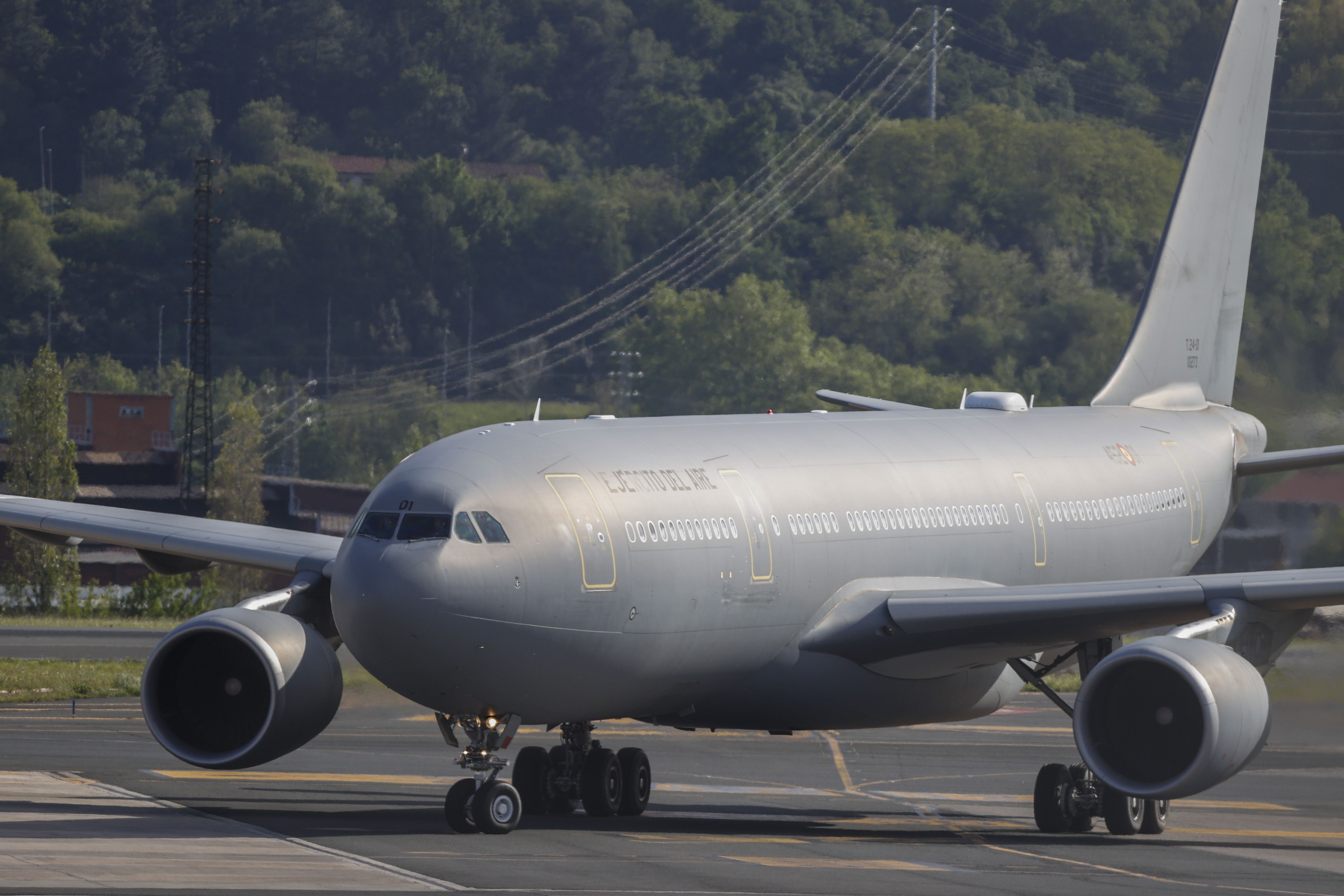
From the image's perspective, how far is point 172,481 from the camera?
112000 mm

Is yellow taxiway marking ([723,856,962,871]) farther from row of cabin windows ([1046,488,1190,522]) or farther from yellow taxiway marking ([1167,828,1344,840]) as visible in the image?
row of cabin windows ([1046,488,1190,522])

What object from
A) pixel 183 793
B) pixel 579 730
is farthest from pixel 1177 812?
pixel 183 793

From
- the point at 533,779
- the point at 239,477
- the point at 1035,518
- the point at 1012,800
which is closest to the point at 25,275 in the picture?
the point at 239,477

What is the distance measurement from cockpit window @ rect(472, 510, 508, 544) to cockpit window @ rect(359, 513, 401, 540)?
0.88 m

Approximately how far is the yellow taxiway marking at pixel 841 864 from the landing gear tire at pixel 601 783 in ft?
12.4

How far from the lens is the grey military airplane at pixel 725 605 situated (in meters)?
22.0

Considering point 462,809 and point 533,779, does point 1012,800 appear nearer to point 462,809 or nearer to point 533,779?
point 533,779

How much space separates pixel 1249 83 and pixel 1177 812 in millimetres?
15004

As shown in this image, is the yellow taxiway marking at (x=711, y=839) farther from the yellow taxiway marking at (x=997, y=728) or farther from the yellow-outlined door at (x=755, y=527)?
the yellow taxiway marking at (x=997, y=728)

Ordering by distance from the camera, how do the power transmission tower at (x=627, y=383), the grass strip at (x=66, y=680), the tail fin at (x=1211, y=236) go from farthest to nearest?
the power transmission tower at (x=627, y=383)
the grass strip at (x=66, y=680)
the tail fin at (x=1211, y=236)

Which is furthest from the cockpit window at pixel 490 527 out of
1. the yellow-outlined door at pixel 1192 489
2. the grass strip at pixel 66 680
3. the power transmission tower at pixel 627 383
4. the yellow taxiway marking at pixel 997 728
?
the power transmission tower at pixel 627 383

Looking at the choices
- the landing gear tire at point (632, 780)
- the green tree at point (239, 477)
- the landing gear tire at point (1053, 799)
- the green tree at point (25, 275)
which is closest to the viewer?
the landing gear tire at point (632, 780)

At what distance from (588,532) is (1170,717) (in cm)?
694

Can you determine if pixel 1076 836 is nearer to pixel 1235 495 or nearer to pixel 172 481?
pixel 1235 495
